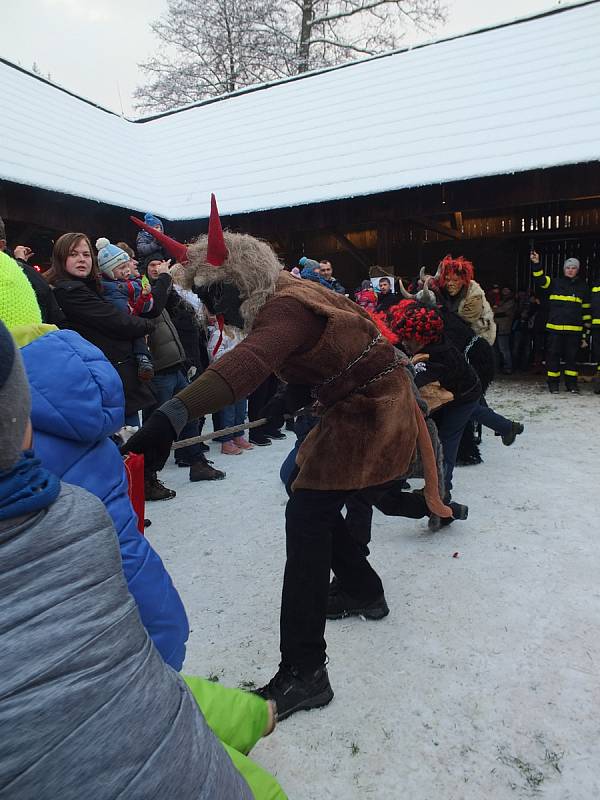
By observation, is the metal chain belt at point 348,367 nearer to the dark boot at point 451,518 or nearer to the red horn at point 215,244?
the red horn at point 215,244

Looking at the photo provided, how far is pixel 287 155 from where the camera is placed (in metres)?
10.7

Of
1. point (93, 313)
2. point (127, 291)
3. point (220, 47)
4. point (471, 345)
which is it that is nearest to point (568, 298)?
point (471, 345)

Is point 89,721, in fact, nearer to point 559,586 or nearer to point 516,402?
point 559,586

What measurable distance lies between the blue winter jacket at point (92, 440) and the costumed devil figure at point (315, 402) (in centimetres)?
62

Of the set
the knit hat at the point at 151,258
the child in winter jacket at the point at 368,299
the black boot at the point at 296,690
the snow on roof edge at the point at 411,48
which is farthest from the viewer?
the snow on roof edge at the point at 411,48

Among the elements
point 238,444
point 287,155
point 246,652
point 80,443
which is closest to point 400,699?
point 246,652

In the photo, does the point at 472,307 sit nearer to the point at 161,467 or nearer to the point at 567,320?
the point at 161,467

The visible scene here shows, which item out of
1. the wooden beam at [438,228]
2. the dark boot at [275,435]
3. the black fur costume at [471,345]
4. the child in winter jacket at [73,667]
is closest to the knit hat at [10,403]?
the child in winter jacket at [73,667]

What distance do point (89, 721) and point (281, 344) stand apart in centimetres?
119

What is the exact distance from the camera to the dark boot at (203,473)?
192 inches

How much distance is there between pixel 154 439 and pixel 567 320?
27.7ft

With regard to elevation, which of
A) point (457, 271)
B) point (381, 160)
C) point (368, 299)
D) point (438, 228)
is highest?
point (381, 160)

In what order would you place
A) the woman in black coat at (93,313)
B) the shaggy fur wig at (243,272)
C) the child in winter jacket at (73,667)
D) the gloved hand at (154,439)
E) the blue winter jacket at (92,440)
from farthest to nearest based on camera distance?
1. the woman in black coat at (93,313)
2. the shaggy fur wig at (243,272)
3. the gloved hand at (154,439)
4. the blue winter jacket at (92,440)
5. the child in winter jacket at (73,667)

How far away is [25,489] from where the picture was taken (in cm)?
80
